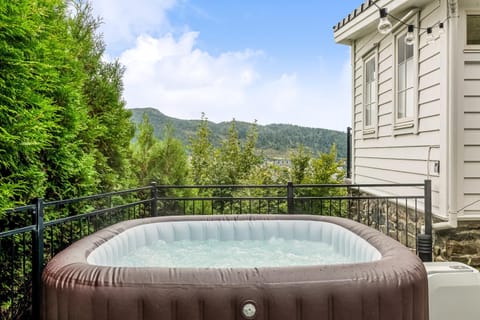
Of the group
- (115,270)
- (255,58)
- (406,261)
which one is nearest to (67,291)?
(115,270)

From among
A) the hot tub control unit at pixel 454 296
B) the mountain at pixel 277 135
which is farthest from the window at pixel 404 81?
the mountain at pixel 277 135

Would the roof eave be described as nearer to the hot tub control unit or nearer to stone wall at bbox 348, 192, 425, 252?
stone wall at bbox 348, 192, 425, 252

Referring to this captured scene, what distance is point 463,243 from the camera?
3.93 metres

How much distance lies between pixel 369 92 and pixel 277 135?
639 cm

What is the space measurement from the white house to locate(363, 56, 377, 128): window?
10 centimetres

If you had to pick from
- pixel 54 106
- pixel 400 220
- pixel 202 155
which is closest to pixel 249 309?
pixel 54 106

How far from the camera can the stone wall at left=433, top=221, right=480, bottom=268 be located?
12.8 feet

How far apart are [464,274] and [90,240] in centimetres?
260

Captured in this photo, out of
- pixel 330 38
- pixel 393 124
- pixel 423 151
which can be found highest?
pixel 330 38

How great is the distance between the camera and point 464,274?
8.12 feet

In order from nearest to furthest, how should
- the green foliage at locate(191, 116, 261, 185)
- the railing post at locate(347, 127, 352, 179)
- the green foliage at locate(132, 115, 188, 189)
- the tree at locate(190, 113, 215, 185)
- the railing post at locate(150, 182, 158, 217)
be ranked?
the railing post at locate(150, 182, 158, 217), the green foliage at locate(132, 115, 188, 189), the railing post at locate(347, 127, 352, 179), the green foliage at locate(191, 116, 261, 185), the tree at locate(190, 113, 215, 185)

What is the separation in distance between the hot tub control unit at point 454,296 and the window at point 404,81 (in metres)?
2.78

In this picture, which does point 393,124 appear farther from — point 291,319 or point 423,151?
point 291,319

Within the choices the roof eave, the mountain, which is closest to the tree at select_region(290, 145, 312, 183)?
the mountain
